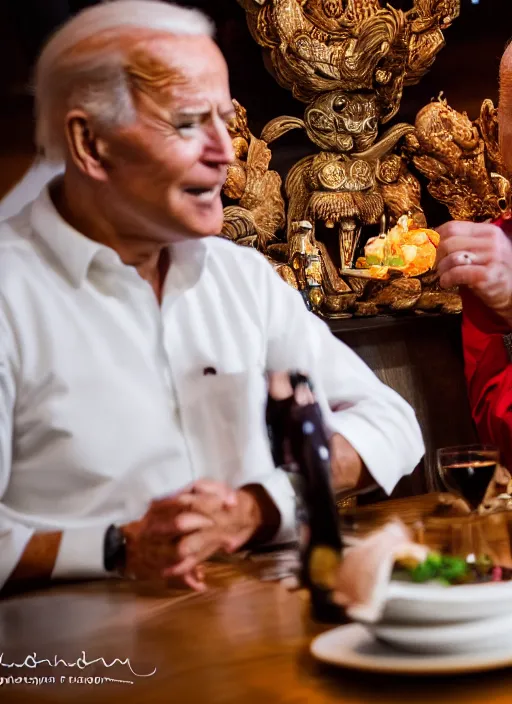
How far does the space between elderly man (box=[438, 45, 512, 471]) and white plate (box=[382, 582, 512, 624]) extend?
22.5 inches

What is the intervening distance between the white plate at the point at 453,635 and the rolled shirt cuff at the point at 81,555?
0.28m

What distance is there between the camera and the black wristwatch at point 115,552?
2.26 feet

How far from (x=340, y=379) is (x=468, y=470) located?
0.15 meters

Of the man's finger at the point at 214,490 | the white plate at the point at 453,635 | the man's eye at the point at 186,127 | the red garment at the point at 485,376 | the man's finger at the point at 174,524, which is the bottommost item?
the red garment at the point at 485,376

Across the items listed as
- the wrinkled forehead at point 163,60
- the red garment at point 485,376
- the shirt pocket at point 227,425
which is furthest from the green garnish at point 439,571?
the red garment at point 485,376

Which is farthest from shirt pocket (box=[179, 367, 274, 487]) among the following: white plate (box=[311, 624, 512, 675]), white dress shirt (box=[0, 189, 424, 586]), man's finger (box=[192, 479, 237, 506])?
white plate (box=[311, 624, 512, 675])

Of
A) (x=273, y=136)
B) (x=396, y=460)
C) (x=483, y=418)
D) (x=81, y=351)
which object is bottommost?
(x=483, y=418)

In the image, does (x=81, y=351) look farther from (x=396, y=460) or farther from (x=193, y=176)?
(x=396, y=460)

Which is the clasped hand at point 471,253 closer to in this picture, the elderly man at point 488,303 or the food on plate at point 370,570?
the elderly man at point 488,303

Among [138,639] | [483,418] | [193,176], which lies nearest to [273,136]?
[483,418]

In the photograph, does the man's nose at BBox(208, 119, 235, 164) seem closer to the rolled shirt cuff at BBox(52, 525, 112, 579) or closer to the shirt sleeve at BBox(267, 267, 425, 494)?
the shirt sleeve at BBox(267, 267, 425, 494)

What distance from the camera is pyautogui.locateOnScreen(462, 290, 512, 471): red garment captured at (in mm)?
1219

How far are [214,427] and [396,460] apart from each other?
0.61 ft

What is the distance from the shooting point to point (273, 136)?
4.22 ft
